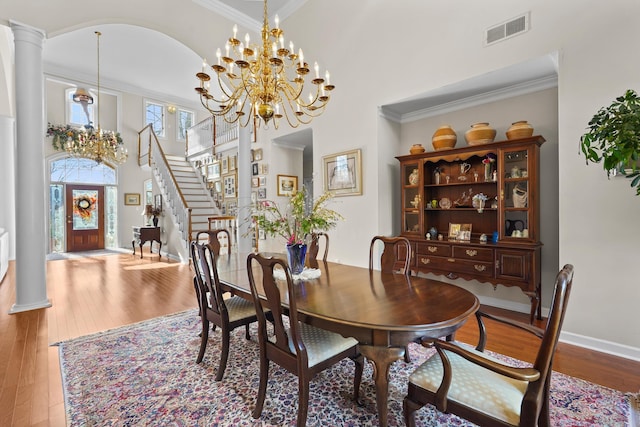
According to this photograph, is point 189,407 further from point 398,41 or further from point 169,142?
point 169,142

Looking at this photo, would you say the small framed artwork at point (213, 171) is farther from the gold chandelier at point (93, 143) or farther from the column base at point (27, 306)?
the column base at point (27, 306)

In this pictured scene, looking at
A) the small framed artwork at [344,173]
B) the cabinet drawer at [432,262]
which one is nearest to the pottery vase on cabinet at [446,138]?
the small framed artwork at [344,173]

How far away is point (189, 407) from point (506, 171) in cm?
362

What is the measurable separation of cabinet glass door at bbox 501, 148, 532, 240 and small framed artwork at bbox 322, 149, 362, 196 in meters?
1.82

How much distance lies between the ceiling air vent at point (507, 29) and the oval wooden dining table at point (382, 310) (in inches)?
106

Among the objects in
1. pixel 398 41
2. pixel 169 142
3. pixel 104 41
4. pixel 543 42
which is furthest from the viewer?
pixel 169 142

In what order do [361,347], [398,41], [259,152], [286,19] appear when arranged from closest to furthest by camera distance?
[361,347] → [398,41] → [286,19] → [259,152]

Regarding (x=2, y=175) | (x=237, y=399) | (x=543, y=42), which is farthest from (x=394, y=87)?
(x=2, y=175)

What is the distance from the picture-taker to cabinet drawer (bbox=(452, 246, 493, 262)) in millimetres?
3324

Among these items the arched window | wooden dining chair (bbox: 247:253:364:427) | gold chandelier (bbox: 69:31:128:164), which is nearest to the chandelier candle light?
gold chandelier (bbox: 69:31:128:164)

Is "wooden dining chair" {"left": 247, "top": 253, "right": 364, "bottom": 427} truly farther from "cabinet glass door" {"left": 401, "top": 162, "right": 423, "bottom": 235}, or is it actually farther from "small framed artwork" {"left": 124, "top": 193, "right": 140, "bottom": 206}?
"small framed artwork" {"left": 124, "top": 193, "right": 140, "bottom": 206}

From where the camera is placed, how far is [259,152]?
593cm

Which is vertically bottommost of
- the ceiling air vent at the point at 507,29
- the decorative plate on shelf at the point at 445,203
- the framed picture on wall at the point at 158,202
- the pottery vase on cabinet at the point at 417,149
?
the decorative plate on shelf at the point at 445,203

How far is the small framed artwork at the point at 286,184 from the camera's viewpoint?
5793mm
